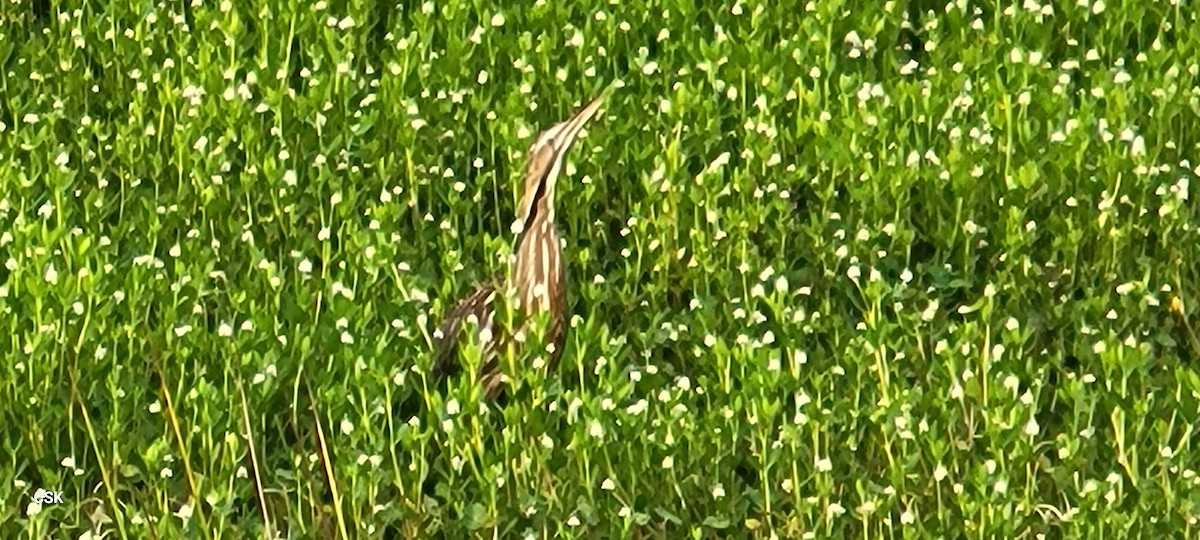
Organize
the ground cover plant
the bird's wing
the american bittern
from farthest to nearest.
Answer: the bird's wing
the american bittern
the ground cover plant

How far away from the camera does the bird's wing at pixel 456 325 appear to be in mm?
5941

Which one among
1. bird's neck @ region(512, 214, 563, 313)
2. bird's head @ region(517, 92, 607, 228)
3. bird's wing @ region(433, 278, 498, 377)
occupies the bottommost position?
bird's wing @ region(433, 278, 498, 377)

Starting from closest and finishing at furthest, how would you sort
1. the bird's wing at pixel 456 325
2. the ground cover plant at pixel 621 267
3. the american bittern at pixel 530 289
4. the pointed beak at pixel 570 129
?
the ground cover plant at pixel 621 267, the pointed beak at pixel 570 129, the american bittern at pixel 530 289, the bird's wing at pixel 456 325

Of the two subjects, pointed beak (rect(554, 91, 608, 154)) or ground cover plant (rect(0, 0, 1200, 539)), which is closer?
ground cover plant (rect(0, 0, 1200, 539))

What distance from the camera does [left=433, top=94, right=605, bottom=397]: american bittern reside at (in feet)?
19.0

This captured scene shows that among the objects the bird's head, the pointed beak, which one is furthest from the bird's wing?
the pointed beak

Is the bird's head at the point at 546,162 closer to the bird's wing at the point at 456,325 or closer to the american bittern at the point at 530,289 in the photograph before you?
the american bittern at the point at 530,289

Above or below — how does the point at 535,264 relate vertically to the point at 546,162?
below

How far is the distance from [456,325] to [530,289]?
27 cm

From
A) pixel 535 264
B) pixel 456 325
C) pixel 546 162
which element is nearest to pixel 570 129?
pixel 546 162

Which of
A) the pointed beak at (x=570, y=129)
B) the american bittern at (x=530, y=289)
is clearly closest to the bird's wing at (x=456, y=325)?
the american bittern at (x=530, y=289)

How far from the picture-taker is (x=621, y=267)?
6.58 m

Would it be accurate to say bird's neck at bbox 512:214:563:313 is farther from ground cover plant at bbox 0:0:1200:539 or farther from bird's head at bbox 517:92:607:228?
ground cover plant at bbox 0:0:1200:539

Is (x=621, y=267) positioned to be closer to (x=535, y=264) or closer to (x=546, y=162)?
(x=535, y=264)
